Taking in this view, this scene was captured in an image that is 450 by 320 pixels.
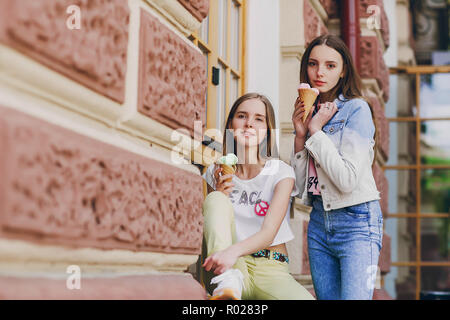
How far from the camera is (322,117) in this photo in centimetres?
239

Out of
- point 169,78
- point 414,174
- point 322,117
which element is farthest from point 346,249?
point 414,174

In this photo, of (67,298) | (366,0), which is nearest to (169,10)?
(67,298)

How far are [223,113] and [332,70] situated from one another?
90cm

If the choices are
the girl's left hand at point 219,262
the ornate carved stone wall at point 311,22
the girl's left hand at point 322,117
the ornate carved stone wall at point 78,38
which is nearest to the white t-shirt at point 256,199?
the girl's left hand at point 322,117

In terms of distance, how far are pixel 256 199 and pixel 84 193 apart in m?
1.05

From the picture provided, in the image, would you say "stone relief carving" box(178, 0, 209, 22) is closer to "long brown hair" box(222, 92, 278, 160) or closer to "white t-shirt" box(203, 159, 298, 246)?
"long brown hair" box(222, 92, 278, 160)

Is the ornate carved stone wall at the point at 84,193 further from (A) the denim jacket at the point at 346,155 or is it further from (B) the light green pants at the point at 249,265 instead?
(A) the denim jacket at the point at 346,155

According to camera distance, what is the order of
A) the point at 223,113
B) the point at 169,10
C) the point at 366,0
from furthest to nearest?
the point at 366,0, the point at 223,113, the point at 169,10

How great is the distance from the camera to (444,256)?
12.5 metres

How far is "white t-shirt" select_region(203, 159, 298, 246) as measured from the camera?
242 centimetres

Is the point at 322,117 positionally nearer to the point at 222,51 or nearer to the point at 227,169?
the point at 227,169

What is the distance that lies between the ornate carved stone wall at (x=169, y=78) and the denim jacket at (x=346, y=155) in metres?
0.48
